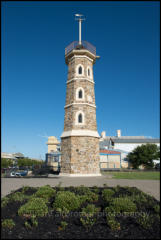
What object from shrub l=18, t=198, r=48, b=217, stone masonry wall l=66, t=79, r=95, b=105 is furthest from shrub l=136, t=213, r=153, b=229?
stone masonry wall l=66, t=79, r=95, b=105

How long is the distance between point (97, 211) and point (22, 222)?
2.14 metres

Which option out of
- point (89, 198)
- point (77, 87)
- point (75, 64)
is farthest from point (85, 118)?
point (89, 198)

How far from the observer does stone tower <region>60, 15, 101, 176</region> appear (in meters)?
17.4

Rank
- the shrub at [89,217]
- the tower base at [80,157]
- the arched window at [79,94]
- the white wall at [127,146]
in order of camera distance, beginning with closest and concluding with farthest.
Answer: the shrub at [89,217], the tower base at [80,157], the arched window at [79,94], the white wall at [127,146]

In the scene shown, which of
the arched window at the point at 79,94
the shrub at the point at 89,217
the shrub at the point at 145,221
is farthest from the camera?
the arched window at the point at 79,94

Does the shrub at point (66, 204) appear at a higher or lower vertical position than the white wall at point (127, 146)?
higher

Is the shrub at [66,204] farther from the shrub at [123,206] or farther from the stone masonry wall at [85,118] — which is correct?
the stone masonry wall at [85,118]

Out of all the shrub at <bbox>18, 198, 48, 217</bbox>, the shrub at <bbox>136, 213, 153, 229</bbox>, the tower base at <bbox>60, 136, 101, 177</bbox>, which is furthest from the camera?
the tower base at <bbox>60, 136, 101, 177</bbox>

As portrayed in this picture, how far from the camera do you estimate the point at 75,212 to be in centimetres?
545

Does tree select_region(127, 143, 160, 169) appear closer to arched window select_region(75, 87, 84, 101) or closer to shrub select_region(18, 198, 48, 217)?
arched window select_region(75, 87, 84, 101)

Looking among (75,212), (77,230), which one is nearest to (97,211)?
(75,212)

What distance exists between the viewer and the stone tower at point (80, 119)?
57.0ft

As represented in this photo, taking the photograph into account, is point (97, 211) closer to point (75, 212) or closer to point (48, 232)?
point (75, 212)

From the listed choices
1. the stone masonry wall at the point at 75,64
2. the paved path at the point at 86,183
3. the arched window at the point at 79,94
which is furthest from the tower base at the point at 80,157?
the stone masonry wall at the point at 75,64
